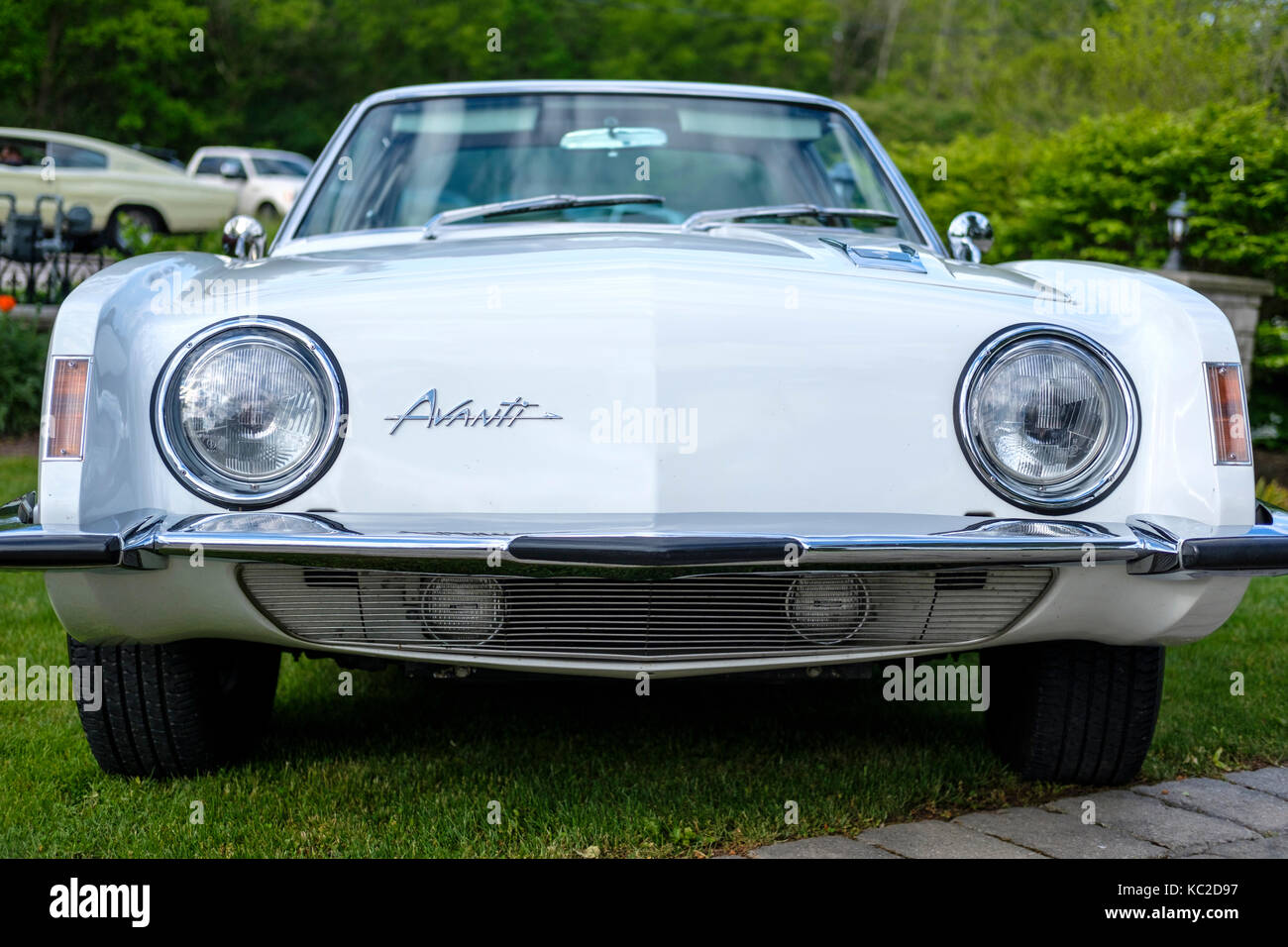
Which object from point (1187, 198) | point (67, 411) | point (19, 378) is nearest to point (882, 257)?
point (67, 411)

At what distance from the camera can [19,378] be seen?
7.72 meters

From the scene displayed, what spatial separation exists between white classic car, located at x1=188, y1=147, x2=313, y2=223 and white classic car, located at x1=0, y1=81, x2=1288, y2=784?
17.8m

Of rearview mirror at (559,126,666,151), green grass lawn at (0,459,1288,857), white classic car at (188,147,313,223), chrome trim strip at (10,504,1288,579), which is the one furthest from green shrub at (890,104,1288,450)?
white classic car at (188,147,313,223)

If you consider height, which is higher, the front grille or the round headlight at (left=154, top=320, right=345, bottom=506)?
the round headlight at (left=154, top=320, right=345, bottom=506)

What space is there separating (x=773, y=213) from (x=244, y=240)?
1349 millimetres

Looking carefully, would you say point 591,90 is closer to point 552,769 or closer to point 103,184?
point 552,769

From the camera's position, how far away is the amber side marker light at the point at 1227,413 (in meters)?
2.22

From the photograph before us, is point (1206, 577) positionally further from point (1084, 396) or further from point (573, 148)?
point (573, 148)

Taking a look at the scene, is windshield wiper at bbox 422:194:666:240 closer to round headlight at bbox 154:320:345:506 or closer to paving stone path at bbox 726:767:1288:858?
round headlight at bbox 154:320:345:506

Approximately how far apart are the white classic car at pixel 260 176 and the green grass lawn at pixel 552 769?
55.9ft

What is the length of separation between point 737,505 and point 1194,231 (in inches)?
297

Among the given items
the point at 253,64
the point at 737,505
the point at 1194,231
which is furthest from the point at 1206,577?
the point at 253,64

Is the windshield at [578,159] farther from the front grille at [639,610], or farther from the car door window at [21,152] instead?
the car door window at [21,152]

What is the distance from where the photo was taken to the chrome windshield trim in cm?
334
